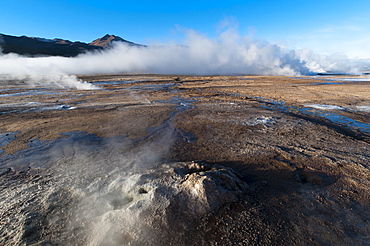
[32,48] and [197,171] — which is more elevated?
[32,48]

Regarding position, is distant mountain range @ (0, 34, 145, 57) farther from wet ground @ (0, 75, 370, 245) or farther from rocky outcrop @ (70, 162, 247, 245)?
rocky outcrop @ (70, 162, 247, 245)

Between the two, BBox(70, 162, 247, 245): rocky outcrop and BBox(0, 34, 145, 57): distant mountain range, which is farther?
BBox(0, 34, 145, 57): distant mountain range

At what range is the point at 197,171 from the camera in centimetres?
352

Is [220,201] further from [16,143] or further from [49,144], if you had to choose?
[16,143]

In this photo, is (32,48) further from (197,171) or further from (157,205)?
(157,205)

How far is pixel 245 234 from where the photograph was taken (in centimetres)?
226

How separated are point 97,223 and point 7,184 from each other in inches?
83.4

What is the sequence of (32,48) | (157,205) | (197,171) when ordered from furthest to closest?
(32,48), (197,171), (157,205)

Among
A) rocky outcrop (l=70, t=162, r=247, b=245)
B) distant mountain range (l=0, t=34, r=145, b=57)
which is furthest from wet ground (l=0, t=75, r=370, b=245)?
distant mountain range (l=0, t=34, r=145, b=57)

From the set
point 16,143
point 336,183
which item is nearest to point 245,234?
point 336,183

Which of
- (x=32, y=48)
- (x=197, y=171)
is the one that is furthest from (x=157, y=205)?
(x=32, y=48)

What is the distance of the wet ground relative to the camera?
2.27 meters

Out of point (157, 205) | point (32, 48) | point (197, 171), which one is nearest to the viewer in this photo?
point (157, 205)

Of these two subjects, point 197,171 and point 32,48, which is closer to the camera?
point 197,171
